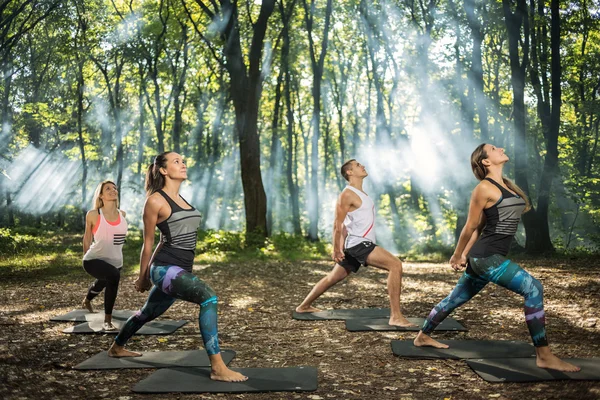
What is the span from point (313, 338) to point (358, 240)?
1364 mm

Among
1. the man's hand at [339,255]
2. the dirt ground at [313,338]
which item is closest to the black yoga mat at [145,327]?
the dirt ground at [313,338]

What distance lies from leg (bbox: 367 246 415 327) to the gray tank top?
9.67ft

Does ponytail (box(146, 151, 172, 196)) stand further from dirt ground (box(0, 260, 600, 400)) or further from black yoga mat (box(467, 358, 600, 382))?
black yoga mat (box(467, 358, 600, 382))

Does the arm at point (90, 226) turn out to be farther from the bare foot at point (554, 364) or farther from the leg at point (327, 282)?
the bare foot at point (554, 364)

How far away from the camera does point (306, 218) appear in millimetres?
52750

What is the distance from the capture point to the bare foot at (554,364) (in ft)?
16.1

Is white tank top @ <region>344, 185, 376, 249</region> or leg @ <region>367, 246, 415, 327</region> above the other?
white tank top @ <region>344, 185, 376, 249</region>

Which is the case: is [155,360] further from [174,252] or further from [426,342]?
[426,342]

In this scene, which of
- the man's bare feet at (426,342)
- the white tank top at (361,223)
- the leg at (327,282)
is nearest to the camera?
the man's bare feet at (426,342)

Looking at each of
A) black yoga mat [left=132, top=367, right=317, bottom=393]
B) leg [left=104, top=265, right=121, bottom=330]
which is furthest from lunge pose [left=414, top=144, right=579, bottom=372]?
leg [left=104, top=265, right=121, bottom=330]

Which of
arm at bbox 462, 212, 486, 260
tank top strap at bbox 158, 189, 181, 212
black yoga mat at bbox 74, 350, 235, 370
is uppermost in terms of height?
tank top strap at bbox 158, 189, 181, 212

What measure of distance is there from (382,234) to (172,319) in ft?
87.2

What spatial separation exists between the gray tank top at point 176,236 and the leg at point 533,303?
2.65 metres

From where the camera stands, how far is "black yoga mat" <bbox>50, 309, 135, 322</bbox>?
820 centimetres
